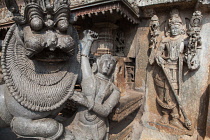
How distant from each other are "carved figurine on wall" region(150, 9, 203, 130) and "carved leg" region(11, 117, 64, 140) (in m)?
3.34

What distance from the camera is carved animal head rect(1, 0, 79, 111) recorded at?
1900mm

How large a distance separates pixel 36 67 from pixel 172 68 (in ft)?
11.9

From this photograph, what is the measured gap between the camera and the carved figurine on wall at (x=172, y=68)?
13.5ft

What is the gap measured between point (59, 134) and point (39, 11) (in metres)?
1.76

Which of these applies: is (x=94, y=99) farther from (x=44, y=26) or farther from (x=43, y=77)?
(x=44, y=26)

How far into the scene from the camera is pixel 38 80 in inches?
85.4

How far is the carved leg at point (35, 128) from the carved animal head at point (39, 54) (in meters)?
0.22

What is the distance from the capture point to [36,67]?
2197 mm

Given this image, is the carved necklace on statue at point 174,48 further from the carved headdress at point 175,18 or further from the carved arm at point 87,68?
the carved arm at point 87,68

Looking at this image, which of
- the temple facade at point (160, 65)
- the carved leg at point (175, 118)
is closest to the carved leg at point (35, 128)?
the temple facade at point (160, 65)

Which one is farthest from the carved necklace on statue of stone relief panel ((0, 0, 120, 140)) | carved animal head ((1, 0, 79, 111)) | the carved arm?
carved animal head ((1, 0, 79, 111))

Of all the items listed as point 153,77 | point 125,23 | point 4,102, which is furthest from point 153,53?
point 4,102

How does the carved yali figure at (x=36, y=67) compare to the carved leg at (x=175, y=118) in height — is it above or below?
above

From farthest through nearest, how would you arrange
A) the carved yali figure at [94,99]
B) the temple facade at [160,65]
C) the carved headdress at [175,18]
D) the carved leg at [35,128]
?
the carved headdress at [175,18]
the temple facade at [160,65]
the carved yali figure at [94,99]
the carved leg at [35,128]
